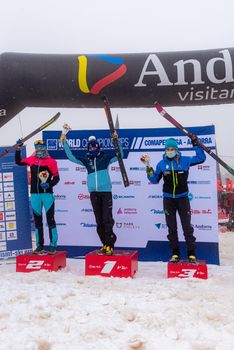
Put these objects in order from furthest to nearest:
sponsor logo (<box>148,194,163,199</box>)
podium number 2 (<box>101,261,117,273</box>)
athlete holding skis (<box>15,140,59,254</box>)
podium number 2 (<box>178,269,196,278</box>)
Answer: sponsor logo (<box>148,194,163,199</box>)
athlete holding skis (<box>15,140,59,254</box>)
podium number 2 (<box>101,261,117,273</box>)
podium number 2 (<box>178,269,196,278</box>)

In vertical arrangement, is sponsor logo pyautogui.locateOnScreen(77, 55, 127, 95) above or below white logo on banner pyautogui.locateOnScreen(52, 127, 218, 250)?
above

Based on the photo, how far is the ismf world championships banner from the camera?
6.35 m

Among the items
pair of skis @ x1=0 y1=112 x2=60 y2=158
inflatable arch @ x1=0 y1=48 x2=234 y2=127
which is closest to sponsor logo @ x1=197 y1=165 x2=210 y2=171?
inflatable arch @ x1=0 y1=48 x2=234 y2=127

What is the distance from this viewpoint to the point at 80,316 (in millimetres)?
3674

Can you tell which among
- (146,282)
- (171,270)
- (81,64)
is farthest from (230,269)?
(81,64)

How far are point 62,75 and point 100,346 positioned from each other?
14.3ft

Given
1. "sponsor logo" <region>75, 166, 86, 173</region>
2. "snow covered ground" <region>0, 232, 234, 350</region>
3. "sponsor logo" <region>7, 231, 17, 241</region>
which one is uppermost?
"sponsor logo" <region>75, 166, 86, 173</region>

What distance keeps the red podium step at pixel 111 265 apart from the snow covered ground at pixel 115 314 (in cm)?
17

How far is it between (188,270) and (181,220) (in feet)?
2.26

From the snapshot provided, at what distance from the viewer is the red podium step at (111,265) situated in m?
5.25

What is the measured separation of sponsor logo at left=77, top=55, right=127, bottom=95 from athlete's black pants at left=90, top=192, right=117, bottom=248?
5.71ft

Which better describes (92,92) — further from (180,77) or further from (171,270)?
(171,270)

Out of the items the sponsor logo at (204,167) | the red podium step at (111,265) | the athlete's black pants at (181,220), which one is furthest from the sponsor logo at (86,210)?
the sponsor logo at (204,167)

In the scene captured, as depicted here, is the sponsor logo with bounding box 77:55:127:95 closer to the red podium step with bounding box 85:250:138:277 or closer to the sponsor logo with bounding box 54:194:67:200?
the sponsor logo with bounding box 54:194:67:200
